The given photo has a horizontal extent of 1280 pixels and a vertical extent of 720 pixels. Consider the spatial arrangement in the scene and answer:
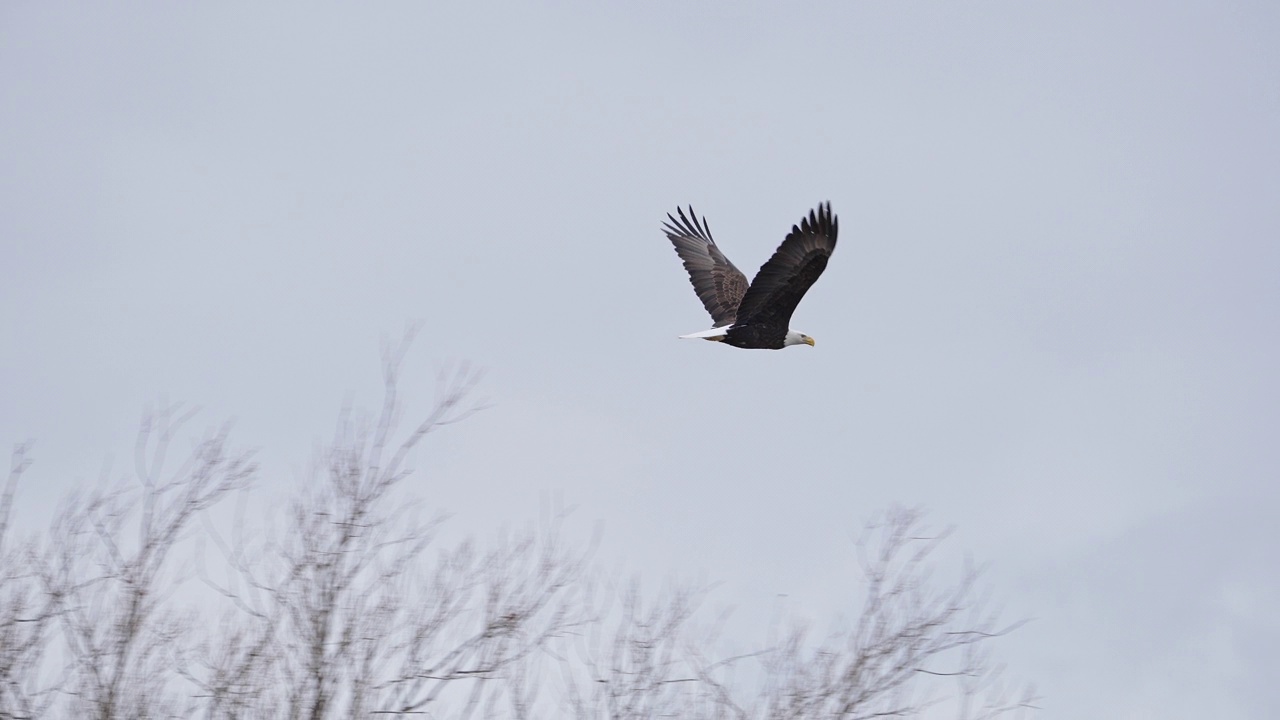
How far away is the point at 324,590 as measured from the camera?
26.7 feet

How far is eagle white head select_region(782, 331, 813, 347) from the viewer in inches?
608

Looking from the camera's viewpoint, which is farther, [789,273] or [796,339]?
[796,339]

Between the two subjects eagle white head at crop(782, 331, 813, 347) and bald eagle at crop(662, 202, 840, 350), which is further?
eagle white head at crop(782, 331, 813, 347)

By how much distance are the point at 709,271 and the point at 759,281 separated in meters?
2.68

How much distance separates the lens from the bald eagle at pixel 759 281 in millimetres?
13367

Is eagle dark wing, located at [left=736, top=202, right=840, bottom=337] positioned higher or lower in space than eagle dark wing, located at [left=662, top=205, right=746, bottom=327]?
lower

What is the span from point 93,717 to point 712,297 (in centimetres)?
1023

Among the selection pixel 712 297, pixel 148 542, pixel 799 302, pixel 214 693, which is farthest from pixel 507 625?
pixel 712 297

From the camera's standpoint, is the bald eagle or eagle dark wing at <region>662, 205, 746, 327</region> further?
eagle dark wing at <region>662, 205, 746, 327</region>

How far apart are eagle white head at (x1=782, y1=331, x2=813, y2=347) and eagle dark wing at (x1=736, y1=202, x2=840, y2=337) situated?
0.23m

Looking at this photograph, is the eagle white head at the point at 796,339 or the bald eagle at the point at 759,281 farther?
the eagle white head at the point at 796,339

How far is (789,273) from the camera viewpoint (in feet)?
45.5

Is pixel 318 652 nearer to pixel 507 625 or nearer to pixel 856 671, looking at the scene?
pixel 507 625

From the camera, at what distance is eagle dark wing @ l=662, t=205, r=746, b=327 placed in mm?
16391
